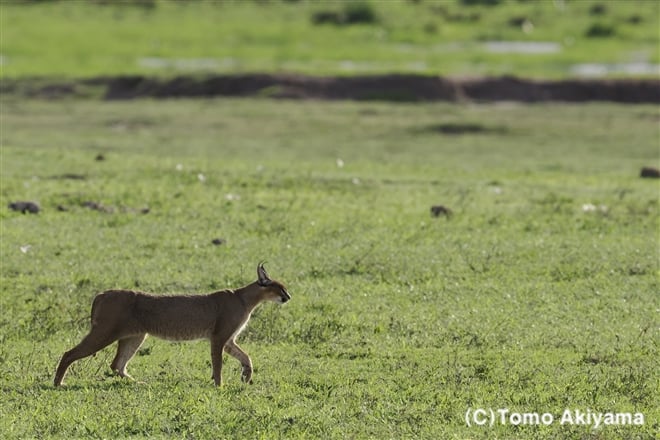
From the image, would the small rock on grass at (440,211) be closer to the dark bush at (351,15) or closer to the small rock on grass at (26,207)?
the small rock on grass at (26,207)

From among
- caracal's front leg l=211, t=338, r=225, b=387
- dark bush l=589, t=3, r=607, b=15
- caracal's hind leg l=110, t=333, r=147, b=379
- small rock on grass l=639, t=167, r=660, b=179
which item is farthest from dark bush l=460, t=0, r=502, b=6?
caracal's front leg l=211, t=338, r=225, b=387

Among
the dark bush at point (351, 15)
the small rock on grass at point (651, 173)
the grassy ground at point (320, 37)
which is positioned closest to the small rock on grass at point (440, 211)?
the small rock on grass at point (651, 173)

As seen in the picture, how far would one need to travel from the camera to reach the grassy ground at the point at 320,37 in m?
53.8

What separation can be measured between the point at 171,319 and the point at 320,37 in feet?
171

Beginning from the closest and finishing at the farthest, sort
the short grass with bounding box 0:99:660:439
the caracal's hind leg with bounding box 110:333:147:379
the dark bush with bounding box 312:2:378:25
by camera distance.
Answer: the short grass with bounding box 0:99:660:439 < the caracal's hind leg with bounding box 110:333:147:379 < the dark bush with bounding box 312:2:378:25

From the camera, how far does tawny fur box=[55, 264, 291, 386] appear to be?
11445 millimetres

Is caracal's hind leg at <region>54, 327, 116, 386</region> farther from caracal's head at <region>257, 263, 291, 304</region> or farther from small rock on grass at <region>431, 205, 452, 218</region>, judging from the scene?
small rock on grass at <region>431, 205, 452, 218</region>

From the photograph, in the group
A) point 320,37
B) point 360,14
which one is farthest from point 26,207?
point 360,14

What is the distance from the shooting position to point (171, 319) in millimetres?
11633

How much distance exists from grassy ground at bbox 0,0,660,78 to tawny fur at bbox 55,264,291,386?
36.7 meters

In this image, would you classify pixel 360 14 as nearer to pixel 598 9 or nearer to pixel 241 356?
pixel 598 9

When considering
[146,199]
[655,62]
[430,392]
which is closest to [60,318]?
[430,392]

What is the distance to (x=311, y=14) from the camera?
69875 millimetres

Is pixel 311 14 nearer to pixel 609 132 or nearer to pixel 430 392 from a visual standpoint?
pixel 609 132
